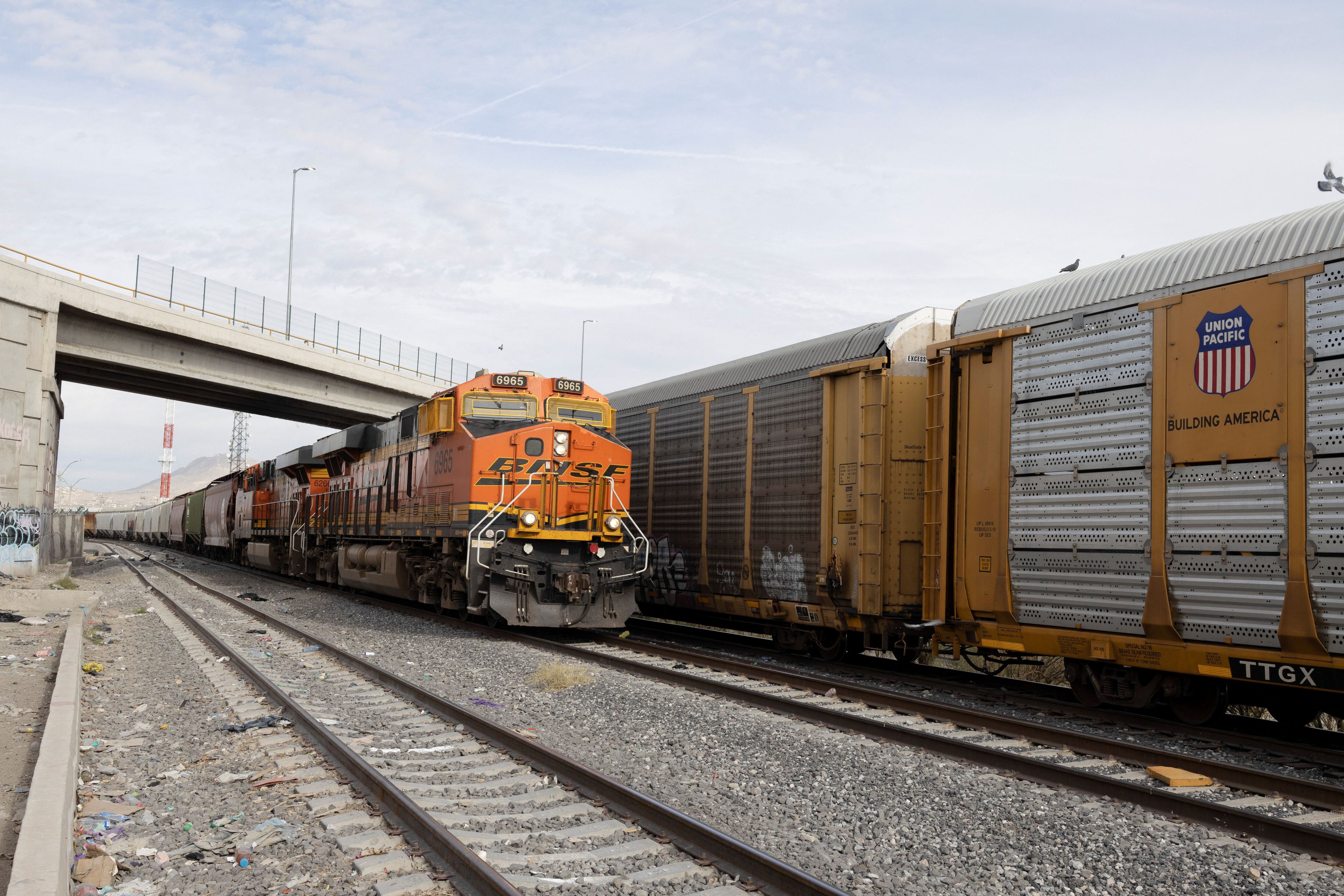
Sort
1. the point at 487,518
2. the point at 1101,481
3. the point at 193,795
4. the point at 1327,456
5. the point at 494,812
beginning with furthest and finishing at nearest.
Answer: the point at 487,518 < the point at 1101,481 < the point at 1327,456 < the point at 193,795 < the point at 494,812

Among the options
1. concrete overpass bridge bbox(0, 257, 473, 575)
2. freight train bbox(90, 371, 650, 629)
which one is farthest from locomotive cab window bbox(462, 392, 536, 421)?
concrete overpass bridge bbox(0, 257, 473, 575)

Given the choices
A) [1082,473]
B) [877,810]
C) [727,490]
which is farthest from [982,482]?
[727,490]

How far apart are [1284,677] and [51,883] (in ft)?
24.0

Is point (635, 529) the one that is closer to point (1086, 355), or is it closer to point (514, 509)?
point (514, 509)

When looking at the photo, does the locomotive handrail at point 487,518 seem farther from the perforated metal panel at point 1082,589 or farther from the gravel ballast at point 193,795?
the perforated metal panel at point 1082,589

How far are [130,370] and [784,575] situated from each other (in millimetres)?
22706

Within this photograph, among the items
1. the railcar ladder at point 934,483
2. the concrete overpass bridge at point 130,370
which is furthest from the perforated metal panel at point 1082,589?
the concrete overpass bridge at point 130,370

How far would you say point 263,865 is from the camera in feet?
15.5

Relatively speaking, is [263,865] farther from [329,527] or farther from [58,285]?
[58,285]

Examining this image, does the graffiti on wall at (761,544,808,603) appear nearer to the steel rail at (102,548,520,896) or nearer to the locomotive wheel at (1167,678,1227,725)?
the locomotive wheel at (1167,678,1227,725)

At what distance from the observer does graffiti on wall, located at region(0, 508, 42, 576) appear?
22.0 m

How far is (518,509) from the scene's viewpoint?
13.9m

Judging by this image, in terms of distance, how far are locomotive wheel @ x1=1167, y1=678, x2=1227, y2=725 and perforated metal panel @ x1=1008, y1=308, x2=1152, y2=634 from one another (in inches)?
31.9

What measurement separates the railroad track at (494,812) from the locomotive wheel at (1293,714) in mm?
5239
